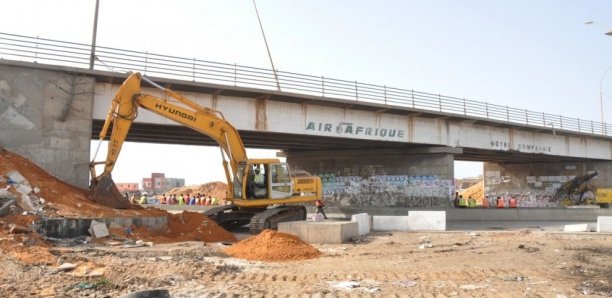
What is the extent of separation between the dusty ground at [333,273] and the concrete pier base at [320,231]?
4.43 ft

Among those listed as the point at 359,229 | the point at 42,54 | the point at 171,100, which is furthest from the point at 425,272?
the point at 42,54

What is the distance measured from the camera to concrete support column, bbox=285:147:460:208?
104ft

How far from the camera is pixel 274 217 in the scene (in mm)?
19047

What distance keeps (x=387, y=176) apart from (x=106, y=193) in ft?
66.1

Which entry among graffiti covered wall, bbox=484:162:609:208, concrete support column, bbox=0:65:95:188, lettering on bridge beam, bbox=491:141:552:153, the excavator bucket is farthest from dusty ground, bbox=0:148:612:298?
graffiti covered wall, bbox=484:162:609:208

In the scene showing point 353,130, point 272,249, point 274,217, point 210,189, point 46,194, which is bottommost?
point 272,249

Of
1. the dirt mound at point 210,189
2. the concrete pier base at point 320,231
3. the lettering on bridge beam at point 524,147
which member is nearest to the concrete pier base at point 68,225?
the concrete pier base at point 320,231

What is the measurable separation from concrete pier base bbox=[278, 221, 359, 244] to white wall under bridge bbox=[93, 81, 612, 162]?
8444mm

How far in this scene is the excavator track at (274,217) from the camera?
18203mm

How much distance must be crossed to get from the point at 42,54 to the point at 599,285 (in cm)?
1895

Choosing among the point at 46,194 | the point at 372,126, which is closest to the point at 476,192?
the point at 372,126

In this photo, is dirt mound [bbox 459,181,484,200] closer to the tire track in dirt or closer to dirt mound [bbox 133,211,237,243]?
dirt mound [bbox 133,211,237,243]

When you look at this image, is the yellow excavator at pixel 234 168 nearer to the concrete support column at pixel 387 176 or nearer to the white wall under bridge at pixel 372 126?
the white wall under bridge at pixel 372 126

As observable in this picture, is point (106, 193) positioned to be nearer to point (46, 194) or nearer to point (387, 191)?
point (46, 194)
